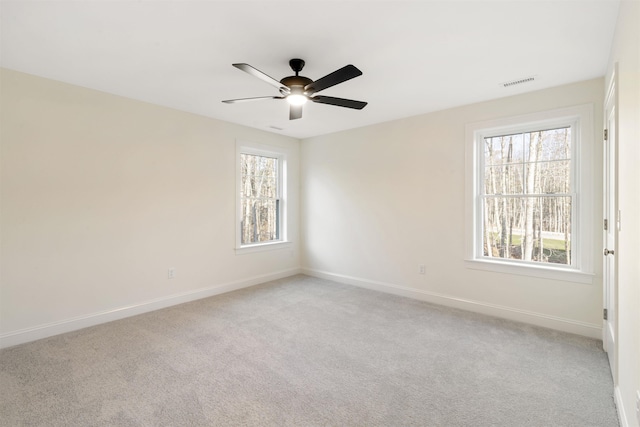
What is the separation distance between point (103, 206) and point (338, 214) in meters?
3.16

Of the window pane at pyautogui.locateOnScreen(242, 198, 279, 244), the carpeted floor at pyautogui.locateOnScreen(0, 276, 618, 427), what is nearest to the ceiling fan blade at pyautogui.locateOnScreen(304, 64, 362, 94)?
the carpeted floor at pyautogui.locateOnScreen(0, 276, 618, 427)

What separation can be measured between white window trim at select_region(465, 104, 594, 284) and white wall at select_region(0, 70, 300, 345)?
10.6ft

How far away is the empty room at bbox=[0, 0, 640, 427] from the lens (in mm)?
1950

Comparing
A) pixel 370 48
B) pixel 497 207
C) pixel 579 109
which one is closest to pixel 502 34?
pixel 370 48

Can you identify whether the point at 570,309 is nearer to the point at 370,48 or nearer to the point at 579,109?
the point at 579,109

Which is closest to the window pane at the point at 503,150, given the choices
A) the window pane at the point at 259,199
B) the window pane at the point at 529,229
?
the window pane at the point at 529,229

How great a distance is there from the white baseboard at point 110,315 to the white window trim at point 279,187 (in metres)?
0.50

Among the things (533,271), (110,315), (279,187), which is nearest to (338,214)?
(279,187)

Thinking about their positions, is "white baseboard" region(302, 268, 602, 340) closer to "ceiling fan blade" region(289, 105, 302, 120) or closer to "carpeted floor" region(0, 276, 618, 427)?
"carpeted floor" region(0, 276, 618, 427)

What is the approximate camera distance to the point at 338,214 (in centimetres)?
504

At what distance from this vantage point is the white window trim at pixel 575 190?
295 cm

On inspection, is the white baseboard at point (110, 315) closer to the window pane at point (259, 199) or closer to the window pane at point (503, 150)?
the window pane at point (259, 199)

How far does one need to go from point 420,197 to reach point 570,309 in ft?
6.43

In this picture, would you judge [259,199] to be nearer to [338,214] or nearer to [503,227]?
[338,214]
